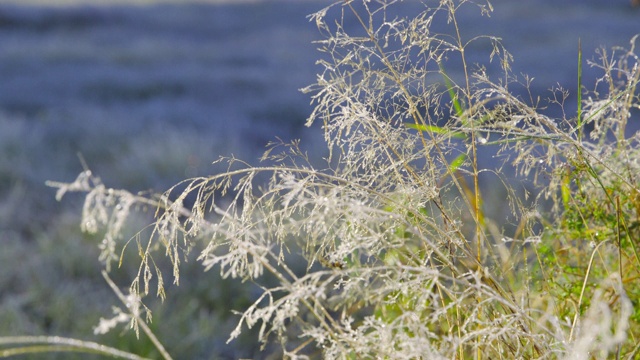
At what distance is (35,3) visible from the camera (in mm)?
16109

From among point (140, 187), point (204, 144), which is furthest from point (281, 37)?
point (140, 187)

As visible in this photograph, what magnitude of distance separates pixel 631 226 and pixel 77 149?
4.67 meters

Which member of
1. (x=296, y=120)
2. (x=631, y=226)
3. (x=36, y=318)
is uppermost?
(x=631, y=226)

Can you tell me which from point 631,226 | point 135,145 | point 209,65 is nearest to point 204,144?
point 135,145

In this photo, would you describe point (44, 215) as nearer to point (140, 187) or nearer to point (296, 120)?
point (140, 187)

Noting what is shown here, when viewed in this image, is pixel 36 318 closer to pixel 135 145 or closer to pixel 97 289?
pixel 97 289

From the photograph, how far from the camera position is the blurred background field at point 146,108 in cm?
331

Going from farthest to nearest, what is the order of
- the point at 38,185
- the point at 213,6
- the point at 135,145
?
1. the point at 213,6
2. the point at 135,145
3. the point at 38,185

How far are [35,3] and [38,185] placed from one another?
12684 millimetres

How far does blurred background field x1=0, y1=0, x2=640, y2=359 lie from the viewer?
10.9 feet

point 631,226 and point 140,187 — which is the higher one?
point 631,226

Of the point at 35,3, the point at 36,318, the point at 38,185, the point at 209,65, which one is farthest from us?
the point at 35,3

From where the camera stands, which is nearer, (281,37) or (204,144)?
(204,144)

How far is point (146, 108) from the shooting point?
741 cm
